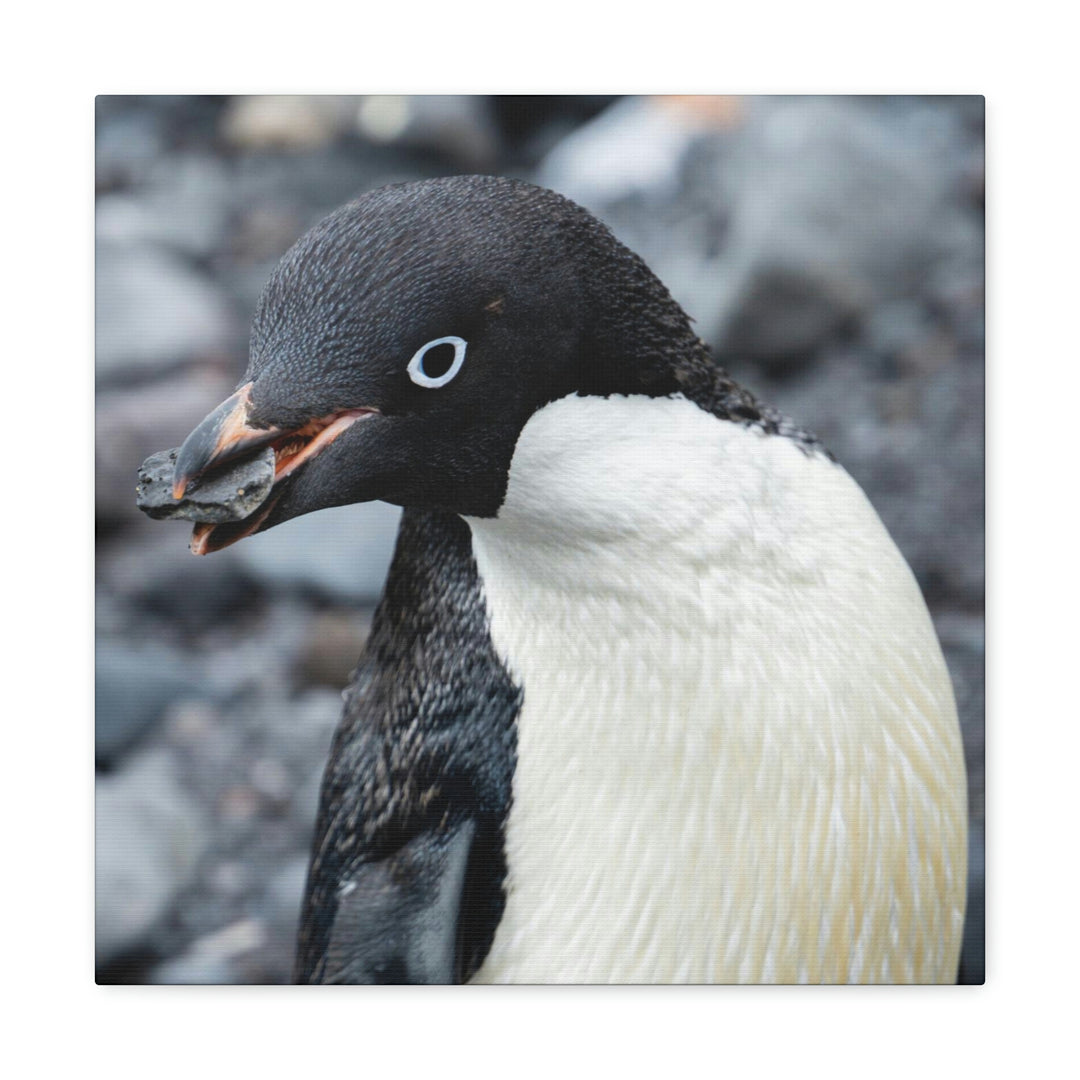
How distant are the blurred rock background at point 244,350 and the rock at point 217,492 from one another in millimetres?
486

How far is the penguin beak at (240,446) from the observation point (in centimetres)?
87

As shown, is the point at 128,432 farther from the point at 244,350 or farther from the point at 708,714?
the point at 708,714

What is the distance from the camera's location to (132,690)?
140 centimetres

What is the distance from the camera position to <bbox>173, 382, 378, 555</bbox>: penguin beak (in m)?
0.87

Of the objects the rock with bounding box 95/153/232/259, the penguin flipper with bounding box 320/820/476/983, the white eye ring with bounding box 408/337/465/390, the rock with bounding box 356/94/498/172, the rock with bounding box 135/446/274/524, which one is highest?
the rock with bounding box 356/94/498/172

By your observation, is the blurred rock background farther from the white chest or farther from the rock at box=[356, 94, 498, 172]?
the white chest

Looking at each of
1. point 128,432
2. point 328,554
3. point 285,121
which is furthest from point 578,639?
point 285,121

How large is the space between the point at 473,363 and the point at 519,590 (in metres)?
0.24

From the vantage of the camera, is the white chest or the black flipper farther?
the black flipper

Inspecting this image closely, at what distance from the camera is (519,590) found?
108 cm

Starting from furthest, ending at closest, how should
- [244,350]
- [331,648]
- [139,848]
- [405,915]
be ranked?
[331,648] → [244,350] → [139,848] → [405,915]

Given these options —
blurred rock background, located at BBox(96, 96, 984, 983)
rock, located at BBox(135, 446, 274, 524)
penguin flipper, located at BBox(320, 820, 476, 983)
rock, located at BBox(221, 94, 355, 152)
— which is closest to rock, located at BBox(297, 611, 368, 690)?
blurred rock background, located at BBox(96, 96, 984, 983)

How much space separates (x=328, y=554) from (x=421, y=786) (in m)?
0.42
